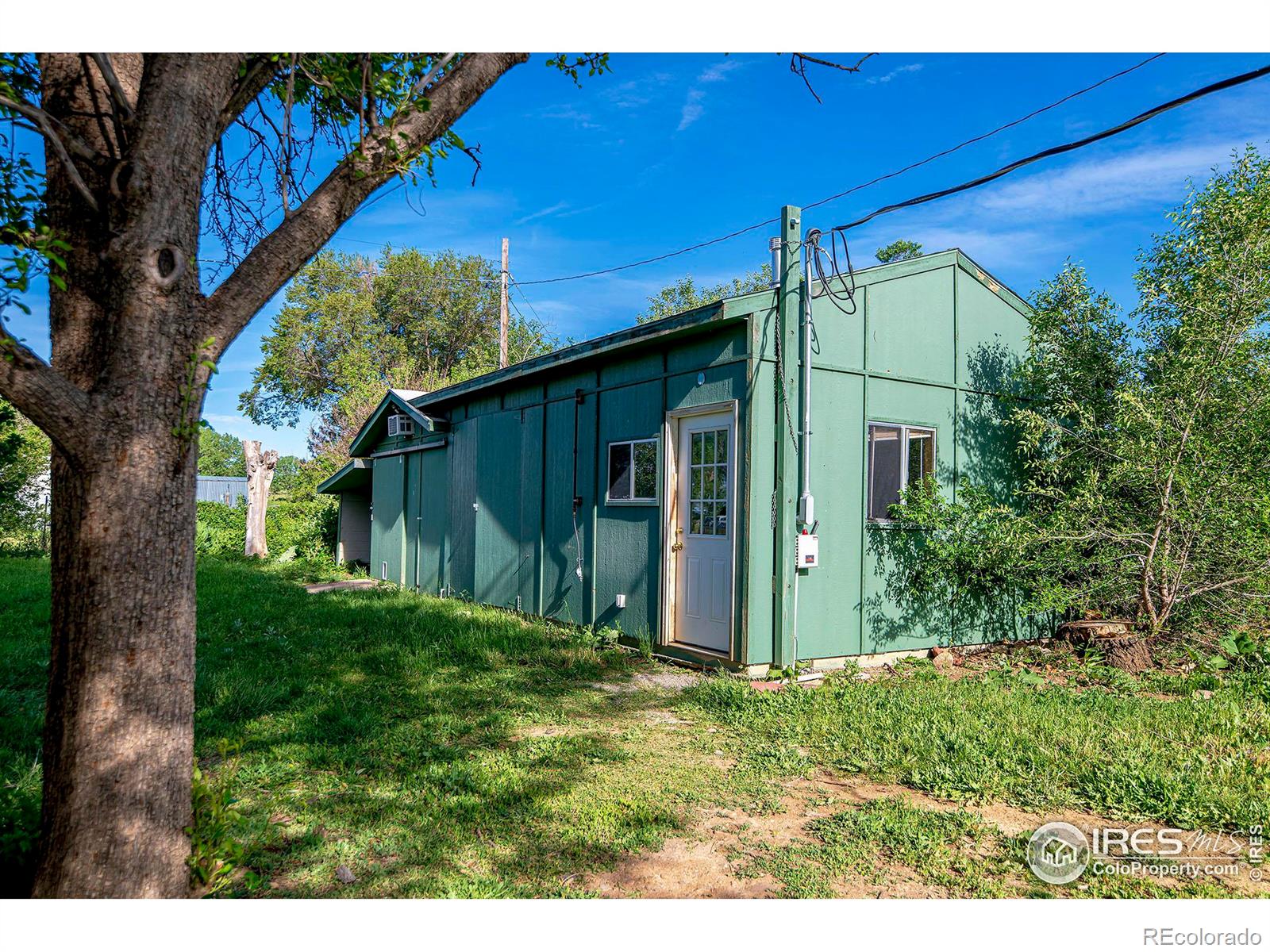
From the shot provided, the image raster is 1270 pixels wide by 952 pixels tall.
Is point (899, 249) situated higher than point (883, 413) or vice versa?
point (899, 249)

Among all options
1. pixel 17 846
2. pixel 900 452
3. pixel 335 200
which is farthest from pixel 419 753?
pixel 900 452

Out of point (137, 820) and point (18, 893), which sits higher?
point (137, 820)

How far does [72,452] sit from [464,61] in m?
2.30

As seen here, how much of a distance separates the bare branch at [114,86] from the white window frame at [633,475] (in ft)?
18.4

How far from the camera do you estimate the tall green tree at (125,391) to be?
2.59 metres

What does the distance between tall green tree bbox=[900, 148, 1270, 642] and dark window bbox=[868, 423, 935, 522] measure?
0.22 meters

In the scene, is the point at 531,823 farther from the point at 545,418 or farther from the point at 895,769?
the point at 545,418

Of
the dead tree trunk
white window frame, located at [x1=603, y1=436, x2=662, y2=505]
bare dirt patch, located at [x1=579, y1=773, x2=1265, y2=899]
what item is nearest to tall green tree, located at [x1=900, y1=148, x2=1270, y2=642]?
white window frame, located at [x1=603, y1=436, x2=662, y2=505]

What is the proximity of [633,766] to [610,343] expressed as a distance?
15.9 ft

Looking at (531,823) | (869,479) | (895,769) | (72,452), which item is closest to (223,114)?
(72,452)

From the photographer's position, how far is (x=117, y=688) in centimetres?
261

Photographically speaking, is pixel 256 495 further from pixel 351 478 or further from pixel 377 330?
pixel 377 330

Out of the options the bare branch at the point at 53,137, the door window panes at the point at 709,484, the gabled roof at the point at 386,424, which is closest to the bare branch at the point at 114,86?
the bare branch at the point at 53,137

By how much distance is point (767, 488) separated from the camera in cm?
690
